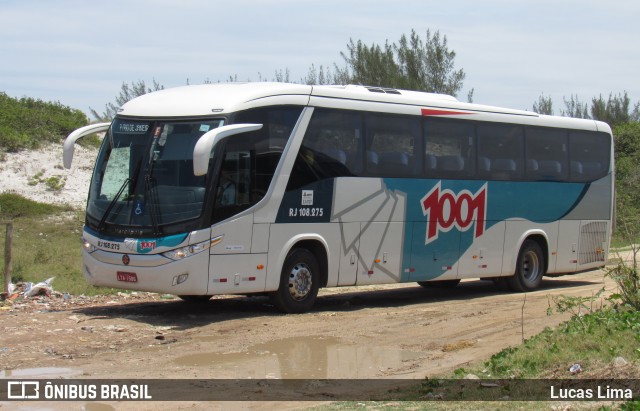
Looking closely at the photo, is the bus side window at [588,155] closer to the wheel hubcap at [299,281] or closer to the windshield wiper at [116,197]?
the wheel hubcap at [299,281]

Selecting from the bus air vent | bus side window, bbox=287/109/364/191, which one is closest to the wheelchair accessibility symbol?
bus side window, bbox=287/109/364/191

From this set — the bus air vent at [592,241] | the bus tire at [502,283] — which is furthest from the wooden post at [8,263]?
the bus air vent at [592,241]

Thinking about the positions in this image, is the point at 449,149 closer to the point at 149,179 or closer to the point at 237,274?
the point at 237,274

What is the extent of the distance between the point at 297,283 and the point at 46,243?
11675 mm

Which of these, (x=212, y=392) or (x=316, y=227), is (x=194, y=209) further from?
(x=212, y=392)

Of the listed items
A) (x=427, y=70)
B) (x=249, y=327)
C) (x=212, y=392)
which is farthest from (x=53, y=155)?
(x=212, y=392)

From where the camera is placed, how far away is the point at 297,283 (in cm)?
1539

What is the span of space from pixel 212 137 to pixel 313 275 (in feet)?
11.3

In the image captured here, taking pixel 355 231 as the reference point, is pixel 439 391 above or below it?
below

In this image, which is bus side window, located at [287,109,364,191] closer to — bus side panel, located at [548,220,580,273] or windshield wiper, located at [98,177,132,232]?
windshield wiper, located at [98,177,132,232]

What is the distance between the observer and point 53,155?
1388 inches

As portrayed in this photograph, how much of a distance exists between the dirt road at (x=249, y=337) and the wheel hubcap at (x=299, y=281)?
1.24ft

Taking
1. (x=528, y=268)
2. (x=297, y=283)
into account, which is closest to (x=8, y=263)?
(x=297, y=283)

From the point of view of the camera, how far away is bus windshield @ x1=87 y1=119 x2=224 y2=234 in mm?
13867
